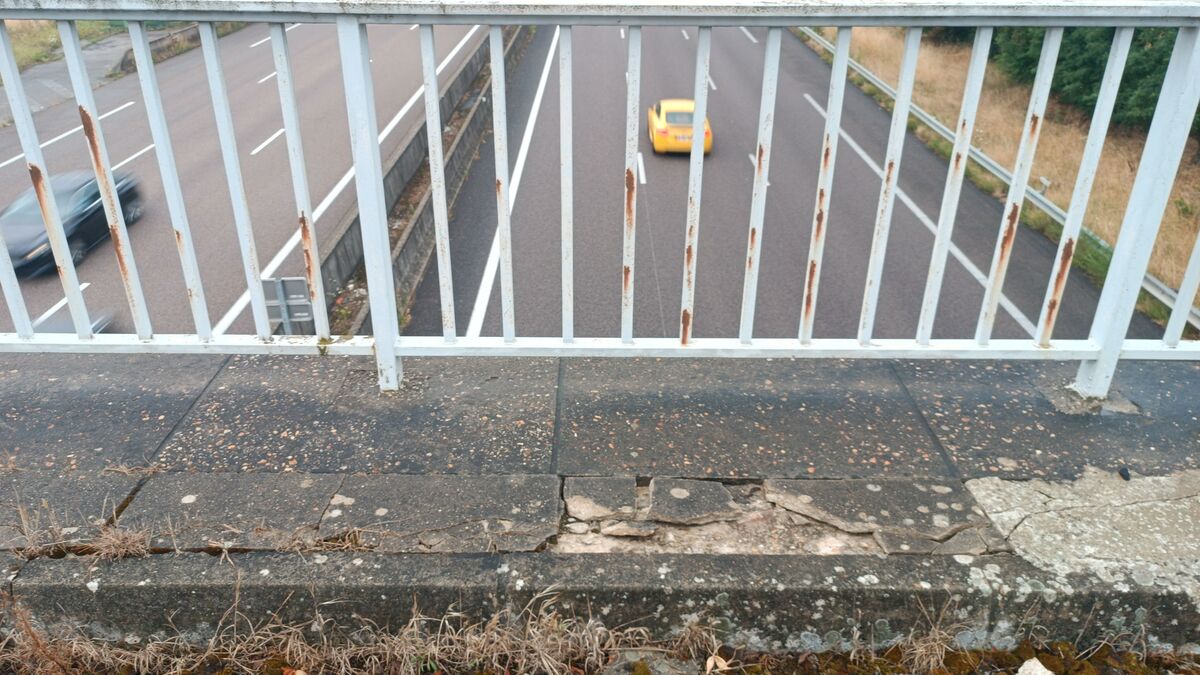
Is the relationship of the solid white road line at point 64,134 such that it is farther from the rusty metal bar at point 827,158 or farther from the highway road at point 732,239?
the rusty metal bar at point 827,158

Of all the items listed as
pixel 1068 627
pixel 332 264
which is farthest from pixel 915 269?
pixel 1068 627

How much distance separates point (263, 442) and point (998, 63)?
23.8 meters

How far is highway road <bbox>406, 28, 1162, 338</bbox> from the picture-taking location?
11961mm

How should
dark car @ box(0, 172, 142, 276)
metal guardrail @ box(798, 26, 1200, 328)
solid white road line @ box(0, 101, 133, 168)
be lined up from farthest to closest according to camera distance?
solid white road line @ box(0, 101, 133, 168) < dark car @ box(0, 172, 142, 276) < metal guardrail @ box(798, 26, 1200, 328)

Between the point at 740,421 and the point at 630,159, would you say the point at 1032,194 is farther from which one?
the point at 630,159

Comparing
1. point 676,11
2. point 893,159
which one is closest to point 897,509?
point 893,159

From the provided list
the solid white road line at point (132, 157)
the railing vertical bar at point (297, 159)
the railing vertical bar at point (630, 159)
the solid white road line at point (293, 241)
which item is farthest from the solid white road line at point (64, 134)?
the railing vertical bar at point (630, 159)

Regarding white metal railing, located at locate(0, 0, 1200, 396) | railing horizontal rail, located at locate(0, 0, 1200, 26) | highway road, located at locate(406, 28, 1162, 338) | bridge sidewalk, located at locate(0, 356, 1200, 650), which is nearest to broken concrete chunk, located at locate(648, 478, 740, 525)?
bridge sidewalk, located at locate(0, 356, 1200, 650)

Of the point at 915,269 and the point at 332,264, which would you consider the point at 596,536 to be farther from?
the point at 915,269

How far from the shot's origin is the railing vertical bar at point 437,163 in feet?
9.46

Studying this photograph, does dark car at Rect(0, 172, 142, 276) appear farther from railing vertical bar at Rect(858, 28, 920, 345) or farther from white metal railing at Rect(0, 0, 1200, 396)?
railing vertical bar at Rect(858, 28, 920, 345)

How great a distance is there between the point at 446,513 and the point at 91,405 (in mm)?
1682

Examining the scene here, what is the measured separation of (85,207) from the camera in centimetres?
1280

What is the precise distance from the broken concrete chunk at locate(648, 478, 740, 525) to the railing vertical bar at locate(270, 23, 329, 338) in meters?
1.43
